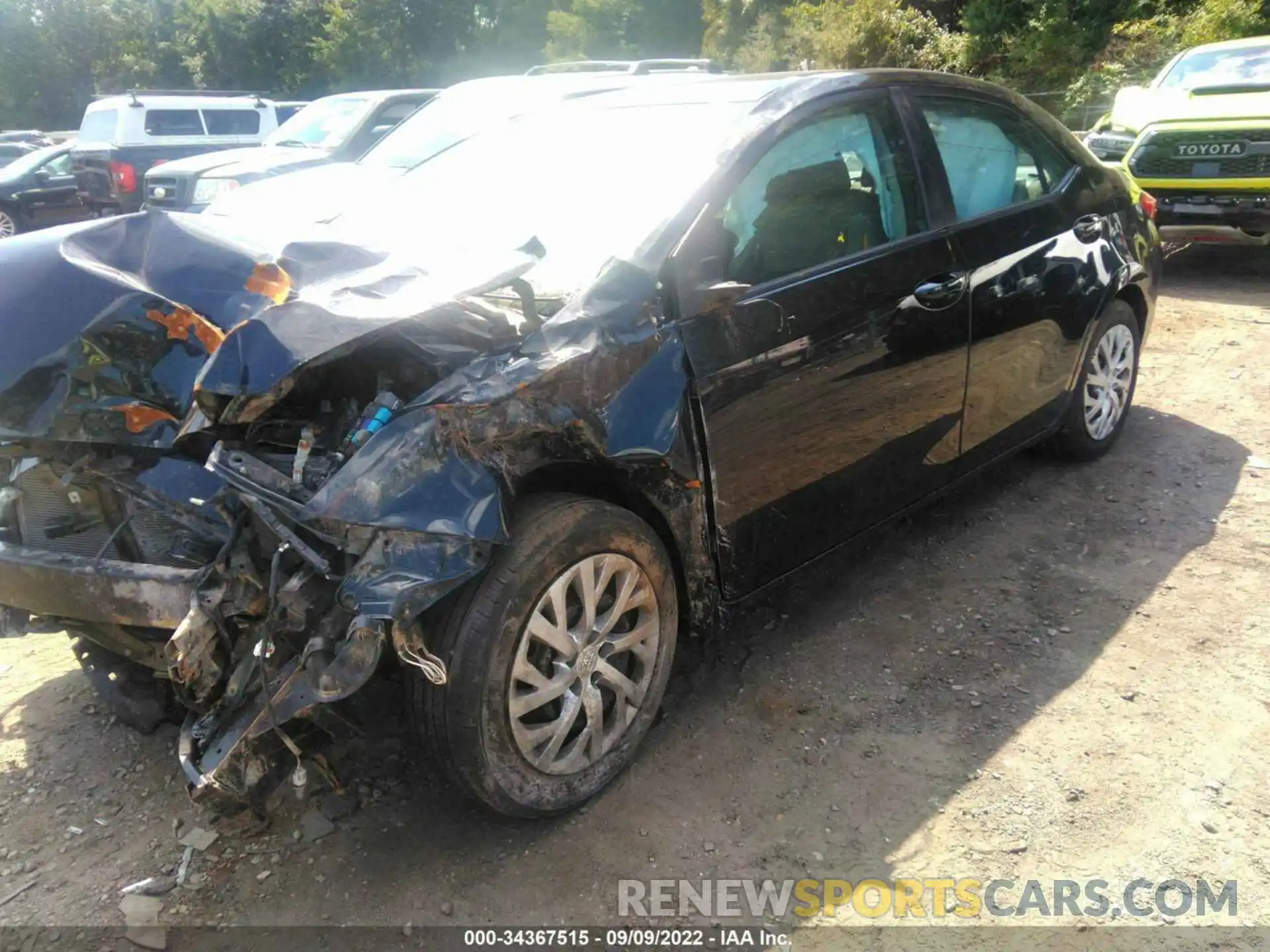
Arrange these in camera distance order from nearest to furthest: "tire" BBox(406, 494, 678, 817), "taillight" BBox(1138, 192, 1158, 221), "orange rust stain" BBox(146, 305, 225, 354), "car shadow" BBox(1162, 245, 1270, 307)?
1. "tire" BBox(406, 494, 678, 817)
2. "orange rust stain" BBox(146, 305, 225, 354)
3. "taillight" BBox(1138, 192, 1158, 221)
4. "car shadow" BBox(1162, 245, 1270, 307)

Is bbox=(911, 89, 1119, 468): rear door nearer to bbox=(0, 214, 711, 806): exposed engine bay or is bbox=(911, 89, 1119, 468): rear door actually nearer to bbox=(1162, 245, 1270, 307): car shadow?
bbox=(0, 214, 711, 806): exposed engine bay

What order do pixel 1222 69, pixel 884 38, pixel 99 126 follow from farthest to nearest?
pixel 884 38
pixel 99 126
pixel 1222 69

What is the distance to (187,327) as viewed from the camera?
2.73m

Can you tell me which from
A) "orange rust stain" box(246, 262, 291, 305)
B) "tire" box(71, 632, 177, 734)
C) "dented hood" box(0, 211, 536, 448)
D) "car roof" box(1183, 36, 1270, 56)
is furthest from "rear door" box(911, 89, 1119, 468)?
"car roof" box(1183, 36, 1270, 56)

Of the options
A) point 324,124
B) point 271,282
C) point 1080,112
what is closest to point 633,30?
point 1080,112

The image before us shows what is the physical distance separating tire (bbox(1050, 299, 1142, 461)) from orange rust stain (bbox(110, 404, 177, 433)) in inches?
148

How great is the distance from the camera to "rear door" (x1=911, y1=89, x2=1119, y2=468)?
3.62 meters

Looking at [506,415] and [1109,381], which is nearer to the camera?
[506,415]

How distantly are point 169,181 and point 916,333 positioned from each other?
34.5 ft

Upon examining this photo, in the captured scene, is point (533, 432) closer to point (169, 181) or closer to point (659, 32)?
point (169, 181)

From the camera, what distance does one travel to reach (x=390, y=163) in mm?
7895

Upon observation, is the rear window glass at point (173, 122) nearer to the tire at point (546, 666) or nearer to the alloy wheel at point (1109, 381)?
the alloy wheel at point (1109, 381)

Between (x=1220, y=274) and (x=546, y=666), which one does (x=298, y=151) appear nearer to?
(x=1220, y=274)

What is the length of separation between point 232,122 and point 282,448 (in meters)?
15.5
